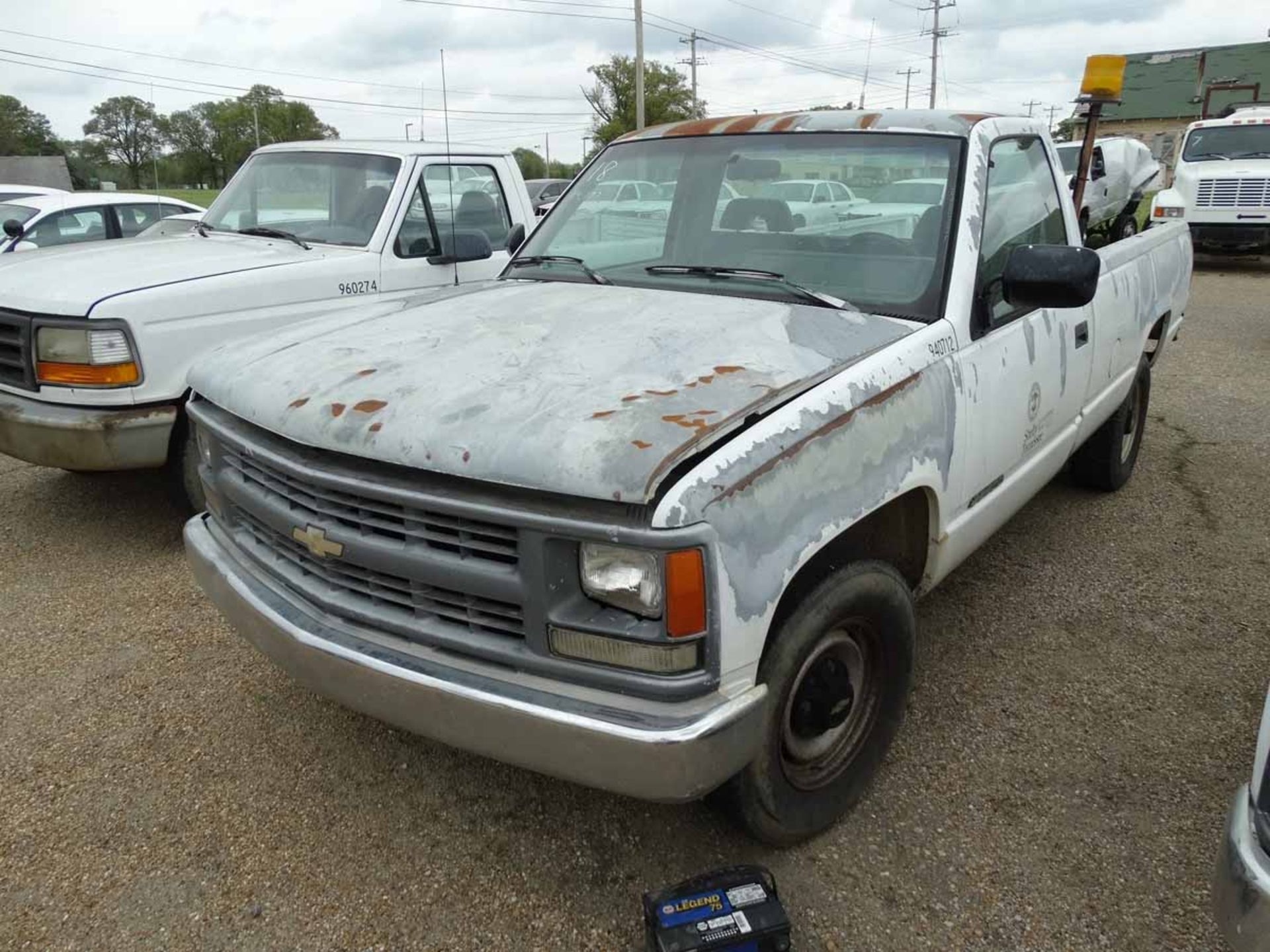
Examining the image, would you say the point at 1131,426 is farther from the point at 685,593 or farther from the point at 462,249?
the point at 685,593

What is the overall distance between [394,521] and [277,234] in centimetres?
381

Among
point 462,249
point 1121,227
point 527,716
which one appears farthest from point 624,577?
point 1121,227

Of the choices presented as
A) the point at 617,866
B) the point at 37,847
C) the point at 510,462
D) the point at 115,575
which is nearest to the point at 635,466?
the point at 510,462

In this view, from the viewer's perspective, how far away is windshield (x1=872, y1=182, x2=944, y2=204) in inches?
117

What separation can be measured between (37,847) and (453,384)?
172cm

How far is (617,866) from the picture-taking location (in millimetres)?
2453

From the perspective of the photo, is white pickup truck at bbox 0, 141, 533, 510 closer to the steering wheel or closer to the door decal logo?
the steering wheel

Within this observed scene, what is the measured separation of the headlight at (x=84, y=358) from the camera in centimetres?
409

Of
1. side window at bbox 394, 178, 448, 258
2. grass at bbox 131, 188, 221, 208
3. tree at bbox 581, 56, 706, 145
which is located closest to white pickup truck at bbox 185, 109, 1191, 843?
side window at bbox 394, 178, 448, 258

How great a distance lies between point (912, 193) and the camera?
3.00 metres

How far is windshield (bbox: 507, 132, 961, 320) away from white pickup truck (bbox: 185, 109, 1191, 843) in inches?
0.5

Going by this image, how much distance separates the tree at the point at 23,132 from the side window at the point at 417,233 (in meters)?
71.0

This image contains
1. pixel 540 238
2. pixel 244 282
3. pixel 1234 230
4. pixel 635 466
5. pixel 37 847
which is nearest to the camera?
pixel 635 466

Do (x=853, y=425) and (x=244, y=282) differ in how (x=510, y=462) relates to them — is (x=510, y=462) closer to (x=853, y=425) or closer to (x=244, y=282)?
(x=853, y=425)
